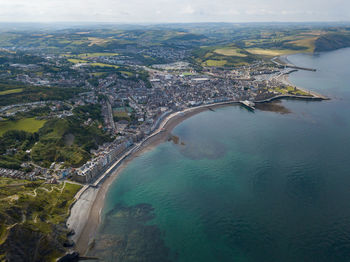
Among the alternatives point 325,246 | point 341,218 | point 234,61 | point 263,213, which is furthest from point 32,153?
point 234,61

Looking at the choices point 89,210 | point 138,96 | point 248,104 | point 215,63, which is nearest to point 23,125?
point 89,210

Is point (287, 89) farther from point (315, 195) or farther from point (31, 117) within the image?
point (31, 117)

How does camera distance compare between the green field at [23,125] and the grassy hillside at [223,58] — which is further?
the grassy hillside at [223,58]

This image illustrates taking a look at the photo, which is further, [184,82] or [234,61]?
→ [234,61]

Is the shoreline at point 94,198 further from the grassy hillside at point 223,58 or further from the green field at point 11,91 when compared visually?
the grassy hillside at point 223,58


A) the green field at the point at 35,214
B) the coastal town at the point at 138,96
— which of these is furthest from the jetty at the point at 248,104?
the green field at the point at 35,214

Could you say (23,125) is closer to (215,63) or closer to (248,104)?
(248,104)
